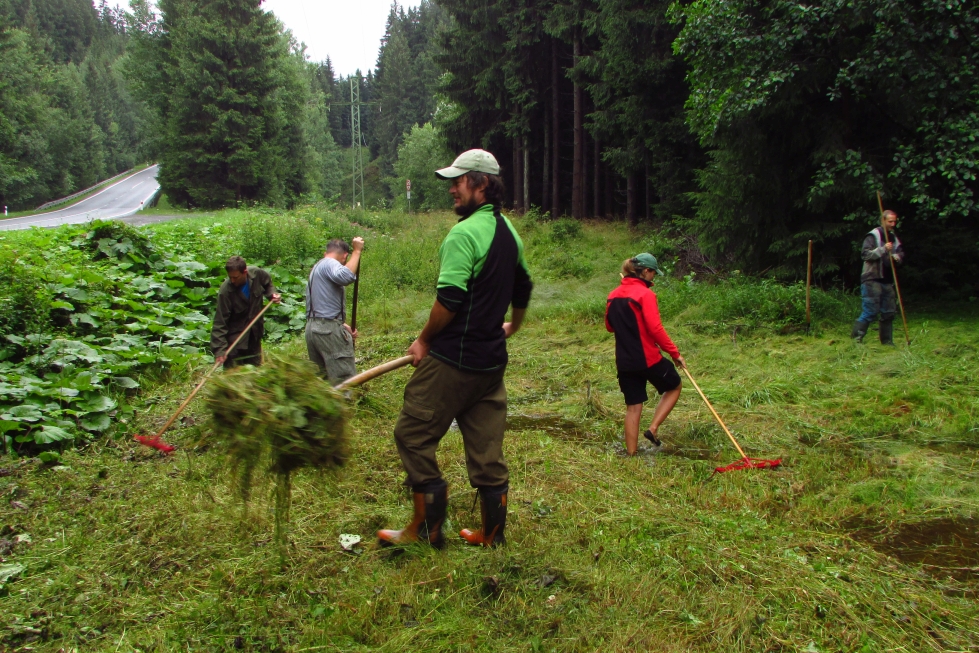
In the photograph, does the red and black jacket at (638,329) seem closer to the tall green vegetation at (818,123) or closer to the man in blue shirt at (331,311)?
the man in blue shirt at (331,311)

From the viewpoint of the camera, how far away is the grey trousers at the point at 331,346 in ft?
21.0

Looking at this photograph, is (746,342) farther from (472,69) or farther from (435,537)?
(472,69)

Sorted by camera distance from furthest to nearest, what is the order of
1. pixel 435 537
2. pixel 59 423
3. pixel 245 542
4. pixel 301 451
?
pixel 59 423, pixel 245 542, pixel 435 537, pixel 301 451

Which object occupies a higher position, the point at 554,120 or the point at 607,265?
the point at 554,120

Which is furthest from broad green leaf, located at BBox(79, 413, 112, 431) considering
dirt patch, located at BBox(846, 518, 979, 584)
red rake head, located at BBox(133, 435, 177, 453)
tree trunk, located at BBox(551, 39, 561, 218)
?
tree trunk, located at BBox(551, 39, 561, 218)

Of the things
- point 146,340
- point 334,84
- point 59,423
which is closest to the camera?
point 59,423

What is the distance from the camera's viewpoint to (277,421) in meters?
3.31

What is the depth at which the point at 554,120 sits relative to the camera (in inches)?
989

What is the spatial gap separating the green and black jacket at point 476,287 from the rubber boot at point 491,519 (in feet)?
2.24

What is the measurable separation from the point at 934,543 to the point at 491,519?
104 inches

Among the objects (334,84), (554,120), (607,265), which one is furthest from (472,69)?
(334,84)

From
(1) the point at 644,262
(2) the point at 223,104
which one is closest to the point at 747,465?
(1) the point at 644,262

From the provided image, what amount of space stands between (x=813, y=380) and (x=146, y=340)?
7.86 m

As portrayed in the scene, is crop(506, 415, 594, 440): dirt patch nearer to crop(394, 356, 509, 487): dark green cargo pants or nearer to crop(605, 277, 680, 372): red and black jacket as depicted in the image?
crop(605, 277, 680, 372): red and black jacket
